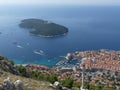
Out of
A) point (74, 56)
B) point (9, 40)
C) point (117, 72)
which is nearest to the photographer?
point (117, 72)

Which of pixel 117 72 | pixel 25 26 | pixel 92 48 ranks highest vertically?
pixel 25 26

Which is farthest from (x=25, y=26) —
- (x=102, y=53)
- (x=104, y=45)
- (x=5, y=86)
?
(x=5, y=86)

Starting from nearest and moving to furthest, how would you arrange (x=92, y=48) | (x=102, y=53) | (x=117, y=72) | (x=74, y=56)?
1. (x=117, y=72)
2. (x=74, y=56)
3. (x=102, y=53)
4. (x=92, y=48)

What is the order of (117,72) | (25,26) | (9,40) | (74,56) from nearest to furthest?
1. (117,72)
2. (74,56)
3. (9,40)
4. (25,26)

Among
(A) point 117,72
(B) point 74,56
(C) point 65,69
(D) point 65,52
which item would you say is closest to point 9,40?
(D) point 65,52

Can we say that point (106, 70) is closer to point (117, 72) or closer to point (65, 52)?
point (117, 72)

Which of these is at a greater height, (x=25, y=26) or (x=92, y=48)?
(x=25, y=26)

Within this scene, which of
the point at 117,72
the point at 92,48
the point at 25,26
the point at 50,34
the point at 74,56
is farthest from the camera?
the point at 25,26

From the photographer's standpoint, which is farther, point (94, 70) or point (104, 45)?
point (104, 45)

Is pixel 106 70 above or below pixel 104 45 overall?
below

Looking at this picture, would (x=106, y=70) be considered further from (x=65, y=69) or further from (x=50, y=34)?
(x=50, y=34)
